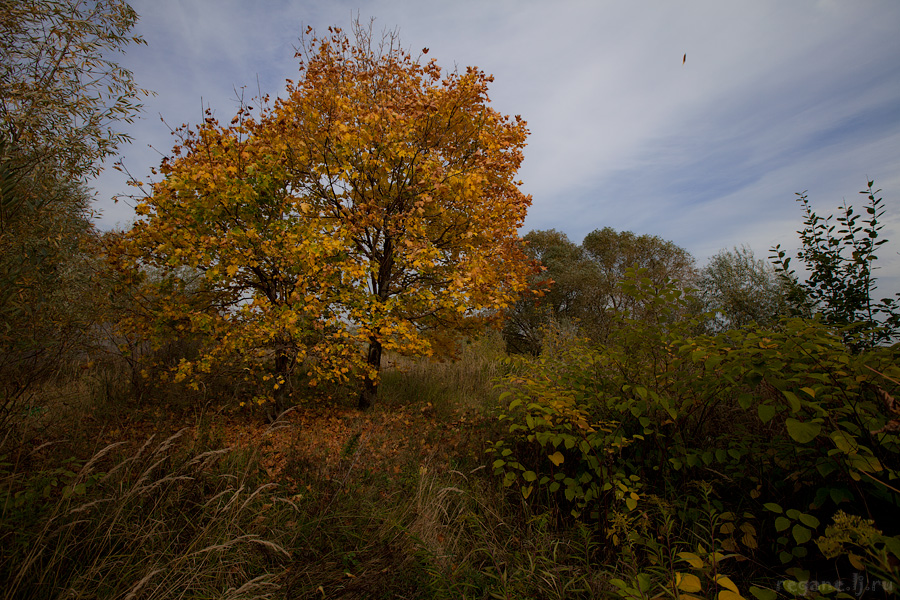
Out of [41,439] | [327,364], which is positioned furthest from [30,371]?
[327,364]

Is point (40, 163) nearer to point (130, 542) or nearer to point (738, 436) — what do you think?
point (130, 542)

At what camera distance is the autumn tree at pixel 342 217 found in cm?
466

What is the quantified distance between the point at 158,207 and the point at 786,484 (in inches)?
275

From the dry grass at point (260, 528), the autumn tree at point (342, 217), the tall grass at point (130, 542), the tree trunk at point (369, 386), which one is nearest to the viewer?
the tall grass at point (130, 542)

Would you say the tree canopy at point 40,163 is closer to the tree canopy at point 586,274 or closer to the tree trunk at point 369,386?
the tree trunk at point 369,386

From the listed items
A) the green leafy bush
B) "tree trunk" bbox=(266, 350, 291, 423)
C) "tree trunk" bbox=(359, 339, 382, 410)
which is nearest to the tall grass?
the green leafy bush

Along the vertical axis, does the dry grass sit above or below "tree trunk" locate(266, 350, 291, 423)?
below

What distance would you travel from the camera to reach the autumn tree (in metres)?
4.66

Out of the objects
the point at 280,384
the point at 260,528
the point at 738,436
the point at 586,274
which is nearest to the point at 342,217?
the point at 280,384

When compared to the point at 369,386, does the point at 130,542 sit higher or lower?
lower

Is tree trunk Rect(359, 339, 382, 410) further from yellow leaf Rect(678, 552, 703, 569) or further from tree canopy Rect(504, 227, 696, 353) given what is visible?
tree canopy Rect(504, 227, 696, 353)

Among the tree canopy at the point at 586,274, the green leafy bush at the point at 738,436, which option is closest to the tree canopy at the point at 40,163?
the green leafy bush at the point at 738,436

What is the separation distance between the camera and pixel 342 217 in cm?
568

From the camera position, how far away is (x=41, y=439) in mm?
3400
